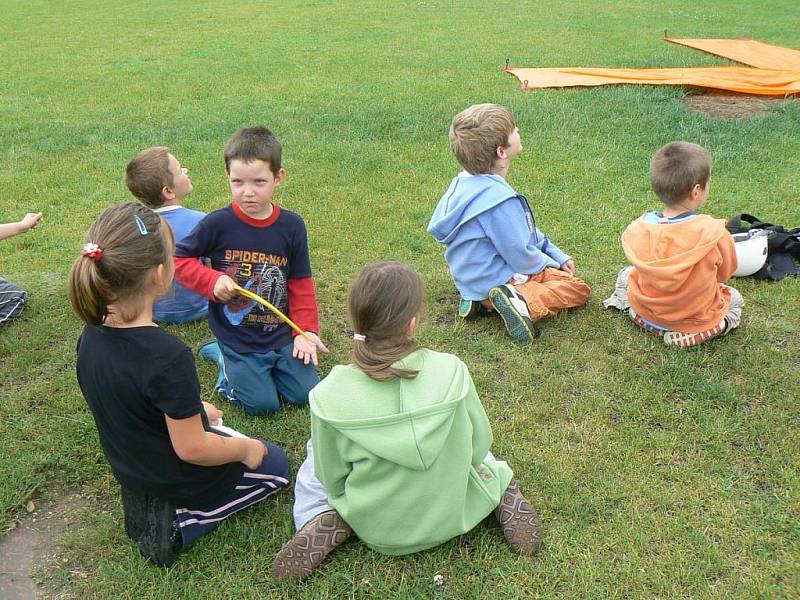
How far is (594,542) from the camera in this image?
276 cm

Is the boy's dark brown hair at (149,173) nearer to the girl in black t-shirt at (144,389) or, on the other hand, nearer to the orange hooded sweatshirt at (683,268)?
the girl in black t-shirt at (144,389)

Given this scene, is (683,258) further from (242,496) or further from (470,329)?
(242,496)

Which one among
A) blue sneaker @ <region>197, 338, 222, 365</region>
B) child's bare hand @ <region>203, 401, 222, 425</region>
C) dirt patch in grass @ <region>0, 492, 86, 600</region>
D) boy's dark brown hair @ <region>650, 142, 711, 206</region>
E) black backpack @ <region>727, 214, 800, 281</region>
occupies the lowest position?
blue sneaker @ <region>197, 338, 222, 365</region>

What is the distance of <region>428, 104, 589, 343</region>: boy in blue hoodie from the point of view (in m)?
4.08

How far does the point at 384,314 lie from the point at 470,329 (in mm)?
2000

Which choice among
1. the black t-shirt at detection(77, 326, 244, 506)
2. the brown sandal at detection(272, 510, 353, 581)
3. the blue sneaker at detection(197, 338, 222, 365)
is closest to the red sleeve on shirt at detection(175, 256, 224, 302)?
the blue sneaker at detection(197, 338, 222, 365)

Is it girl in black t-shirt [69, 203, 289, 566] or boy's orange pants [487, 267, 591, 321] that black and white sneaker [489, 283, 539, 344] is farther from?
girl in black t-shirt [69, 203, 289, 566]

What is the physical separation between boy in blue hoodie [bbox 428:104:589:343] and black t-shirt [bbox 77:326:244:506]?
2.10 meters

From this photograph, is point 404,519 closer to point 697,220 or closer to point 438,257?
point 697,220

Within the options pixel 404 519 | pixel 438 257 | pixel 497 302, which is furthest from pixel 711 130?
pixel 404 519

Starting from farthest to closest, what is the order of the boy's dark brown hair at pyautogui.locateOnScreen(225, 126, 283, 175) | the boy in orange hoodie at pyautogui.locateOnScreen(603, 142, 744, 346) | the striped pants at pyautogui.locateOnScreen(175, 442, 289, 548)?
1. the boy in orange hoodie at pyautogui.locateOnScreen(603, 142, 744, 346)
2. the boy's dark brown hair at pyautogui.locateOnScreen(225, 126, 283, 175)
3. the striped pants at pyautogui.locateOnScreen(175, 442, 289, 548)

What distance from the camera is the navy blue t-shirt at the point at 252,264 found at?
11.7 ft

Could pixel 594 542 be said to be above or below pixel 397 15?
above

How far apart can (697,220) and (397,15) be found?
14.3m
